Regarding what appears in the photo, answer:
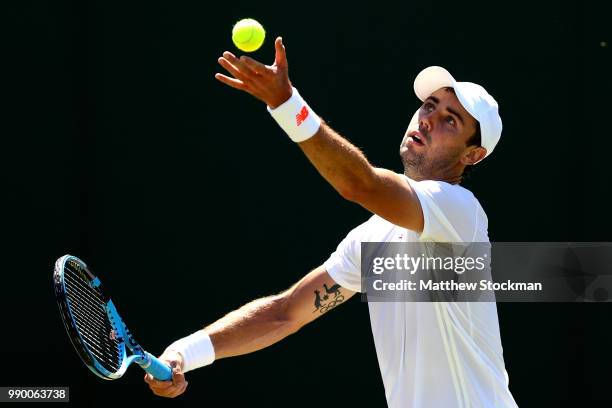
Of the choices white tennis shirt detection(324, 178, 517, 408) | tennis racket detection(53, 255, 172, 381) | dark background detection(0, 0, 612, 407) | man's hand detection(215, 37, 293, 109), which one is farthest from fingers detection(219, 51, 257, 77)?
dark background detection(0, 0, 612, 407)

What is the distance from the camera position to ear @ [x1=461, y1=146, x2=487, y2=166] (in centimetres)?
372

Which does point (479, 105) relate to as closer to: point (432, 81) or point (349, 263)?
point (432, 81)

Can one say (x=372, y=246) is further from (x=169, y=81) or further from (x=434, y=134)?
(x=169, y=81)

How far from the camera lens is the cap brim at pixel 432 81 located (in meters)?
3.86

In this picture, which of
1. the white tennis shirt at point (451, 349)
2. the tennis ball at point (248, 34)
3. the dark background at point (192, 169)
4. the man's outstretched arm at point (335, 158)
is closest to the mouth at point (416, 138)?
the white tennis shirt at point (451, 349)

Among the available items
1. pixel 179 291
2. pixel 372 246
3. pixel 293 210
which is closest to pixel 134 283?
pixel 179 291

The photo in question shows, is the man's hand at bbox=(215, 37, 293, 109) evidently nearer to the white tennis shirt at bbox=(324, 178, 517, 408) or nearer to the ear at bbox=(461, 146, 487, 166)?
the white tennis shirt at bbox=(324, 178, 517, 408)

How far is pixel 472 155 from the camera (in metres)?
3.76

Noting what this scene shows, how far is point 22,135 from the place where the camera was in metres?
5.28

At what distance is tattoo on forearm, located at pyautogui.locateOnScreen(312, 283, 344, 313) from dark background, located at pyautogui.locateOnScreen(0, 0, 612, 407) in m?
1.22

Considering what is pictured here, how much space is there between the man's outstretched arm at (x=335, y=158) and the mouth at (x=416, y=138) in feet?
1.69

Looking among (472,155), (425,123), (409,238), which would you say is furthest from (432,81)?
(409,238)

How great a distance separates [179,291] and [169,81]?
993 mm

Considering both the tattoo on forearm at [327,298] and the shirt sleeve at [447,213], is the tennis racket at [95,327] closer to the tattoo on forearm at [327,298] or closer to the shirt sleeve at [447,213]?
the tattoo on forearm at [327,298]
